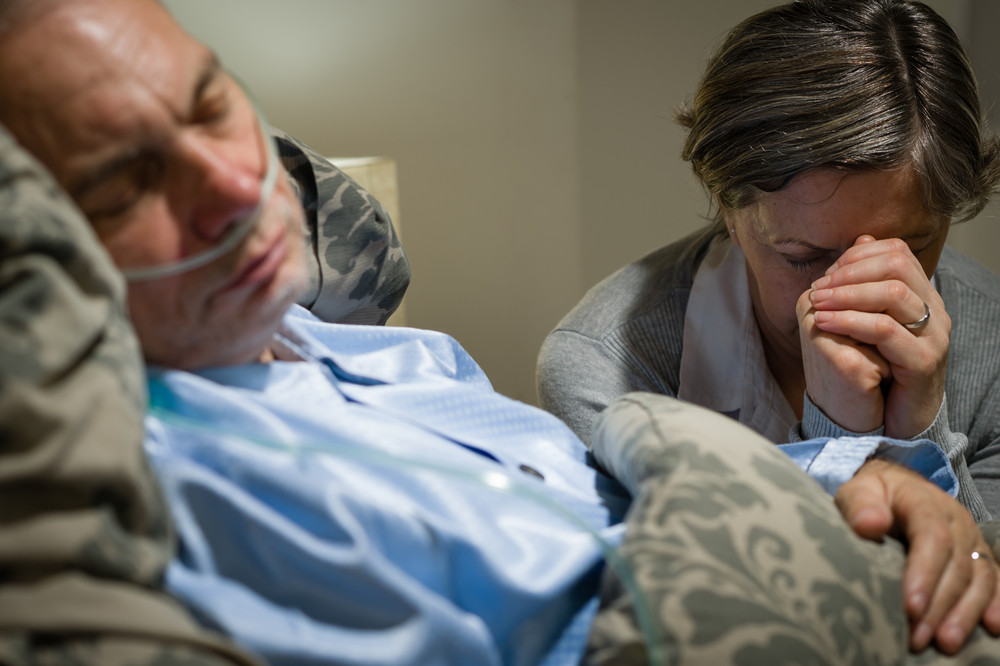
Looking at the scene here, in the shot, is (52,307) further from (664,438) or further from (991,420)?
(991,420)

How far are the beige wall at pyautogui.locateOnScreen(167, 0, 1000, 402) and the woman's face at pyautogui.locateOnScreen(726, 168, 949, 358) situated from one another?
Result: 100 cm

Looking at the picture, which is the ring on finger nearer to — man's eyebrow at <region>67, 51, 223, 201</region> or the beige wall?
man's eyebrow at <region>67, 51, 223, 201</region>

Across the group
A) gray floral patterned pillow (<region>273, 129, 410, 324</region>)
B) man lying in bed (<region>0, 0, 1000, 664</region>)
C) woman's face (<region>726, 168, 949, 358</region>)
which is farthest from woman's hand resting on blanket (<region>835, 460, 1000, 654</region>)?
gray floral patterned pillow (<region>273, 129, 410, 324</region>)

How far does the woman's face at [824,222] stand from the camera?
3.31ft

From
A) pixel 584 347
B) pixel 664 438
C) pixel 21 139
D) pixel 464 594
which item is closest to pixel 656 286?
pixel 584 347

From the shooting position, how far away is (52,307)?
465 mm

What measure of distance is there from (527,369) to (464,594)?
1.54 meters

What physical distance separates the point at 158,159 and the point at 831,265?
2.66ft

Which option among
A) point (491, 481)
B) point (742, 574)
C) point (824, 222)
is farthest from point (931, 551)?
point (824, 222)

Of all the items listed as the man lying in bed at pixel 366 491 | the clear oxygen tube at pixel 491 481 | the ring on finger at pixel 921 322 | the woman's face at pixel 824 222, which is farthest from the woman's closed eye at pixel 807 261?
the clear oxygen tube at pixel 491 481

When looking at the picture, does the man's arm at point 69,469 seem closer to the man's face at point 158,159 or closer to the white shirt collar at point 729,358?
the man's face at point 158,159

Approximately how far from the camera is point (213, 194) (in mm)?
637

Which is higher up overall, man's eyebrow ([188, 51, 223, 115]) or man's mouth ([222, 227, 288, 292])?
man's eyebrow ([188, 51, 223, 115])

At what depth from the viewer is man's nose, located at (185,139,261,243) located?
0.63 m
